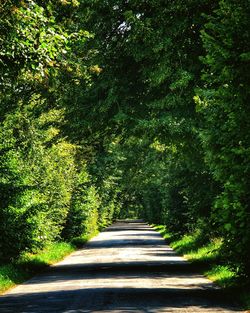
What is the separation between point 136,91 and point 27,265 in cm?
762

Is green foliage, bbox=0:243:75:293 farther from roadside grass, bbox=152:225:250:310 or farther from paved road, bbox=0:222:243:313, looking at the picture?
roadside grass, bbox=152:225:250:310

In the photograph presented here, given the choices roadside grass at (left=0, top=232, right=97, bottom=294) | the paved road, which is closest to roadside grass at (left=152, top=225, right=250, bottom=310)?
the paved road

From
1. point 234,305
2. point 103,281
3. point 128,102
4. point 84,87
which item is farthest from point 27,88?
point 234,305

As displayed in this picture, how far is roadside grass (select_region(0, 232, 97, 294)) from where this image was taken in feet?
61.2

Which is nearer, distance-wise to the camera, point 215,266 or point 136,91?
point 215,266

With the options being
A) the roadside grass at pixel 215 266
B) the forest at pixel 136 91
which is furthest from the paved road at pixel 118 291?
the forest at pixel 136 91

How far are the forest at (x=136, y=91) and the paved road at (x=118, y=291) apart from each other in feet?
4.55

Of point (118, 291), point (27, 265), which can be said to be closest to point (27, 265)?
point (27, 265)

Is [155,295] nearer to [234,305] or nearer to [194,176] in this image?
[234,305]

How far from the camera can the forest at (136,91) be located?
12.6 meters

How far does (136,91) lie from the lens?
67.8 feet

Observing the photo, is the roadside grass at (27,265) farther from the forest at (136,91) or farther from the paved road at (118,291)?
the forest at (136,91)

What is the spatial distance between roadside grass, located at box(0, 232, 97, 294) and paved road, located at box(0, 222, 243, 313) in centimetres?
42

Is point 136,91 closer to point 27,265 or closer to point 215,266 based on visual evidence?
point 215,266
